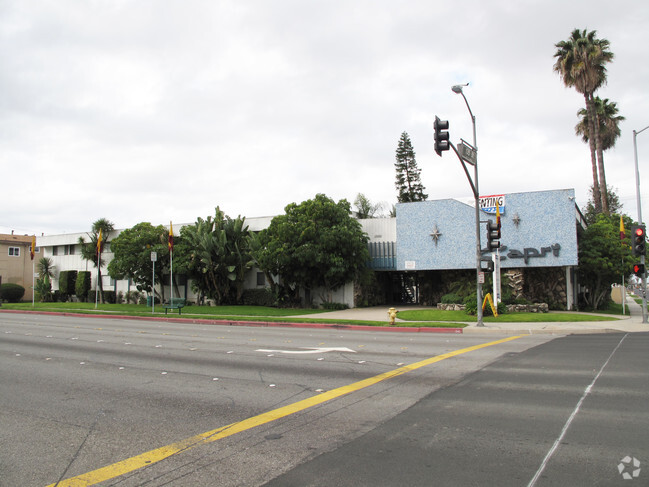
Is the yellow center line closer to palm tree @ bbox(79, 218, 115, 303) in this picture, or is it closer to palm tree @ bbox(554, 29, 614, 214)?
palm tree @ bbox(554, 29, 614, 214)

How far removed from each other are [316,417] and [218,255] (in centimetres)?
2968

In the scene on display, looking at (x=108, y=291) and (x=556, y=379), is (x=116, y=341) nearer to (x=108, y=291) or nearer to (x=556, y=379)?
(x=556, y=379)

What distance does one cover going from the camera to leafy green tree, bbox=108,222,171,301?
38.2 metres

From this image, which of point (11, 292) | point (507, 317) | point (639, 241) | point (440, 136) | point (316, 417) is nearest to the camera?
point (316, 417)

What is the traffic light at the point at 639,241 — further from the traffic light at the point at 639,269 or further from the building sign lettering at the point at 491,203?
the building sign lettering at the point at 491,203

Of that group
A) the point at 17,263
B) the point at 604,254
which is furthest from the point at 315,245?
the point at 17,263

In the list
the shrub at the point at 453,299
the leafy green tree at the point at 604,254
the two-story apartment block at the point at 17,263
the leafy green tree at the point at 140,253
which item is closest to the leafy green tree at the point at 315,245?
the shrub at the point at 453,299

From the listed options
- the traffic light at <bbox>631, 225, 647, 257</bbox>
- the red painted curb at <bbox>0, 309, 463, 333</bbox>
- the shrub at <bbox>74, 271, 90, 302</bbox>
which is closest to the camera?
the red painted curb at <bbox>0, 309, 463, 333</bbox>

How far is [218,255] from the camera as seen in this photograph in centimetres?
3516

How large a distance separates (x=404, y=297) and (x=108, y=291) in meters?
26.8

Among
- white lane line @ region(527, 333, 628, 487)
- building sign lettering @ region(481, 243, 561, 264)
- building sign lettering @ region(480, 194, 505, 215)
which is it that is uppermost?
building sign lettering @ region(480, 194, 505, 215)

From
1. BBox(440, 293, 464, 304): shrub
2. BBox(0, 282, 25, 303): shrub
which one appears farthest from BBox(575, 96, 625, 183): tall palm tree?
BBox(0, 282, 25, 303): shrub

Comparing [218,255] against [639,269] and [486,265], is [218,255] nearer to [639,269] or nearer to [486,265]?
[486,265]

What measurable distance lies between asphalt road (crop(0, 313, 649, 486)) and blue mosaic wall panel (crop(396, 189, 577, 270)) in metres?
17.2
